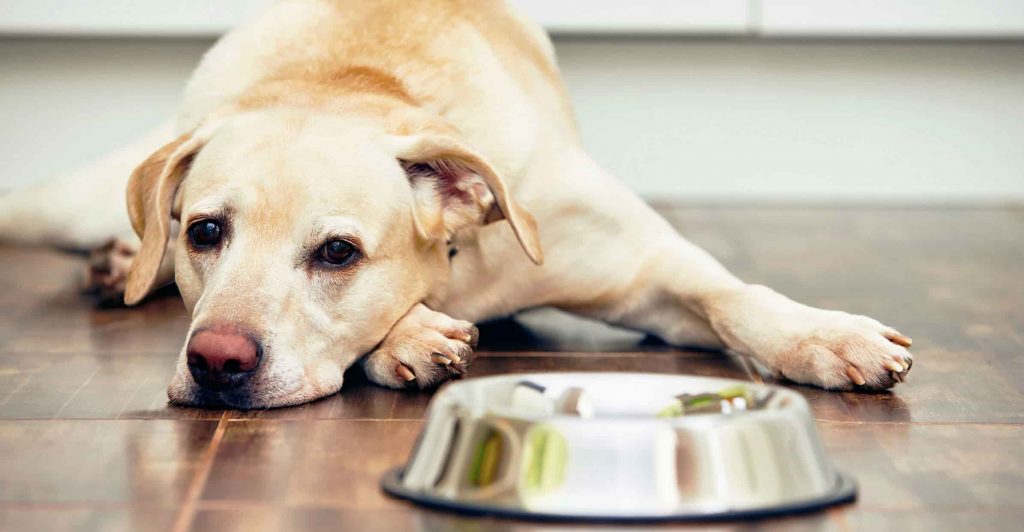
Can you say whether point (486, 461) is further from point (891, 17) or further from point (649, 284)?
point (891, 17)

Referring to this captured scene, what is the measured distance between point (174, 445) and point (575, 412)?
57cm

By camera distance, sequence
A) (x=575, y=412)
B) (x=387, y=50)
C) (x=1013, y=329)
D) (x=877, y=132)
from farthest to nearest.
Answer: (x=877, y=132) → (x=1013, y=329) → (x=387, y=50) → (x=575, y=412)

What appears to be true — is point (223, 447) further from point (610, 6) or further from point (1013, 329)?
point (610, 6)

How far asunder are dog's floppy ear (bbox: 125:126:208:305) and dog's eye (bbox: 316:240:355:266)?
0.32 m

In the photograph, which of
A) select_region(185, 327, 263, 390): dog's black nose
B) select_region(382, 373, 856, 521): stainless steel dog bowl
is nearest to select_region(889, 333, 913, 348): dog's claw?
select_region(382, 373, 856, 521): stainless steel dog bowl

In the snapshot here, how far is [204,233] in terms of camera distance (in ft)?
7.15

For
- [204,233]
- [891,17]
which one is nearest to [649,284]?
[204,233]

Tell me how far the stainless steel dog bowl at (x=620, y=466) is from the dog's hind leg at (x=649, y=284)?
0.66 metres

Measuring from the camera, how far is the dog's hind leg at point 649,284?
2.36 meters

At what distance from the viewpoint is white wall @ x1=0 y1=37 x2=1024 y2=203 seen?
14.1 feet

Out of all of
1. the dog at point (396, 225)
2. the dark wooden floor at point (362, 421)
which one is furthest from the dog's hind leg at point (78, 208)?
the dog at point (396, 225)

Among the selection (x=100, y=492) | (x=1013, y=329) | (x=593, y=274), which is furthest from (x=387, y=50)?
(x=1013, y=329)

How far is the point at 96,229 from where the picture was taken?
3.22m

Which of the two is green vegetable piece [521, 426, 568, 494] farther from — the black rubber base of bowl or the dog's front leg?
the dog's front leg
